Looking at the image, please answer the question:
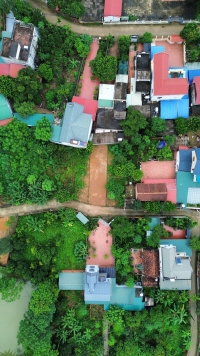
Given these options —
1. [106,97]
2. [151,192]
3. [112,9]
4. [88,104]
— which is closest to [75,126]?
[88,104]

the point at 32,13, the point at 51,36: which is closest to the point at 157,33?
the point at 51,36

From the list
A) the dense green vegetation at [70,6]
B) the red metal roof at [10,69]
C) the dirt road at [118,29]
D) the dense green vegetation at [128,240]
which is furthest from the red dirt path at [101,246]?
the dense green vegetation at [70,6]

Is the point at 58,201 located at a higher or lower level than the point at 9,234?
higher

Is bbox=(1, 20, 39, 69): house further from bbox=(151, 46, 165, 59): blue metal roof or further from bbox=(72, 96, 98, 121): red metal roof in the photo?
bbox=(151, 46, 165, 59): blue metal roof

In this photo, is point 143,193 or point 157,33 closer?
point 143,193

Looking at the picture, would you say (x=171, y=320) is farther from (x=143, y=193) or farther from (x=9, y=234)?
(x=9, y=234)

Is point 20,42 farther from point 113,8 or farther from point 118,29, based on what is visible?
point 118,29

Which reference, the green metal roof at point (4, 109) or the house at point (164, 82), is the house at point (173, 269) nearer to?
the house at point (164, 82)

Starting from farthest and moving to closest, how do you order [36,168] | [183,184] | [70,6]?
[36,168] → [70,6] → [183,184]
